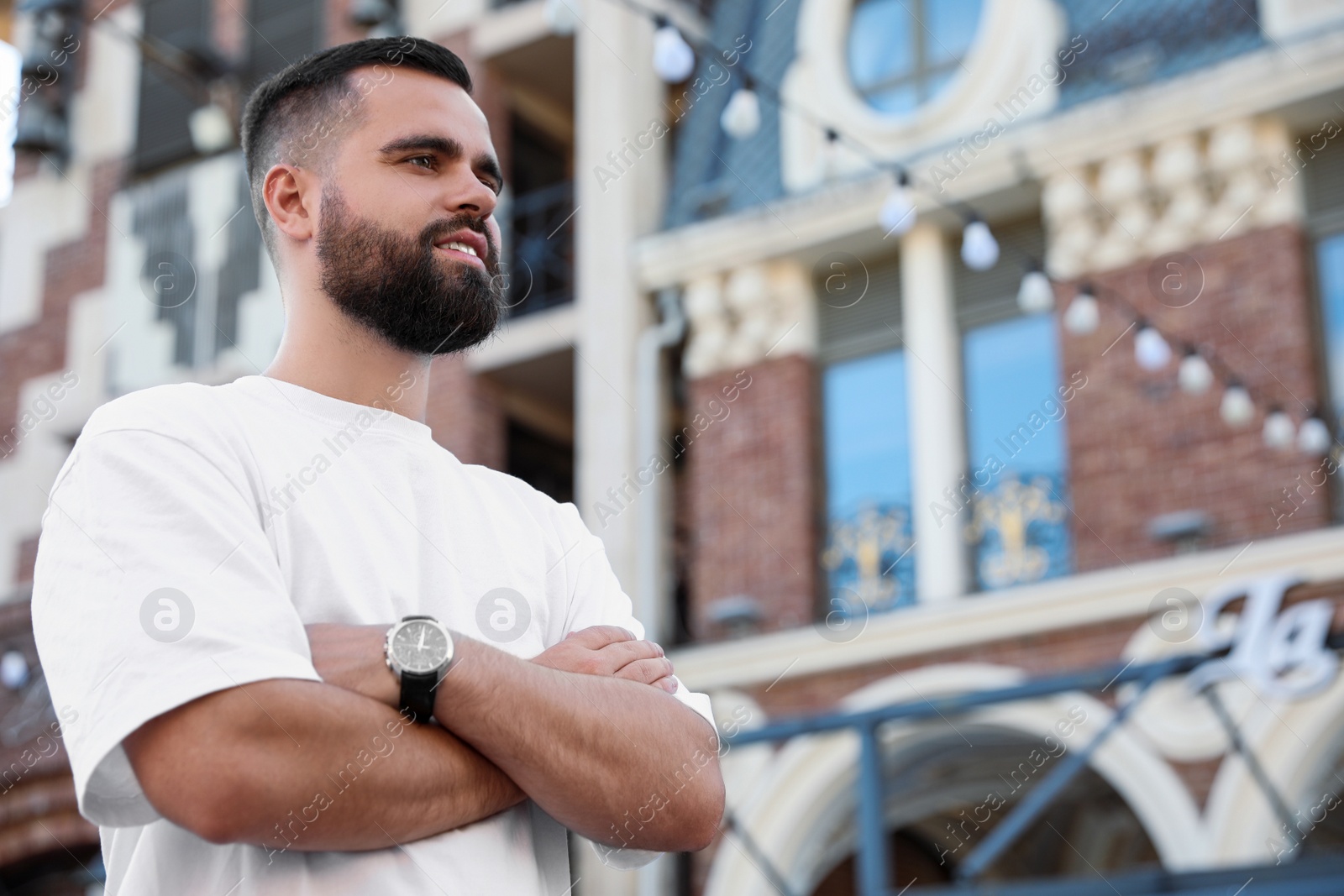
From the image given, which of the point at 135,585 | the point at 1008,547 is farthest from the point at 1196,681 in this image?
the point at 135,585

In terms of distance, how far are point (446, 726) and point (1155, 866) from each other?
1319cm

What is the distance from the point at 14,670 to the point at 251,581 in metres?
14.8

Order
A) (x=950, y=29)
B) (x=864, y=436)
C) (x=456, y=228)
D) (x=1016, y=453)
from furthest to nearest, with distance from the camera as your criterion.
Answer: (x=950, y=29)
(x=864, y=436)
(x=1016, y=453)
(x=456, y=228)

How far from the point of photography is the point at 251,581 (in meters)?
1.85

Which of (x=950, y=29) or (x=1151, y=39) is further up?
(x=950, y=29)

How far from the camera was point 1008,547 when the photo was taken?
1145cm

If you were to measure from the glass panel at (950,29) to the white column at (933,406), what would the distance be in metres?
1.40

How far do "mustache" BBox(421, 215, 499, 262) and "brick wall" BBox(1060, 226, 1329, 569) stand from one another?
905 centimetres

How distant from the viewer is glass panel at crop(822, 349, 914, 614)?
1191 centimetres

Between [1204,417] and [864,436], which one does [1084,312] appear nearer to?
[1204,417]

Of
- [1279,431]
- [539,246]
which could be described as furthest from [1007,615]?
[539,246]

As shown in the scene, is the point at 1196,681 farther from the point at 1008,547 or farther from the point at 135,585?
the point at 135,585

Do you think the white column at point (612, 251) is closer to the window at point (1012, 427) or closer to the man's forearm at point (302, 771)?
the window at point (1012, 427)

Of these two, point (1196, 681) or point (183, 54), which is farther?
→ point (183, 54)
